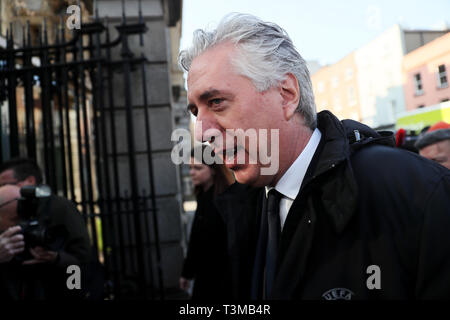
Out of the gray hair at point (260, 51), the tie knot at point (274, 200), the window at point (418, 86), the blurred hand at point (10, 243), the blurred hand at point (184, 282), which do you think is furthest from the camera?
the window at point (418, 86)

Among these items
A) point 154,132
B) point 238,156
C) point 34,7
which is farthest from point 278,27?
point 34,7

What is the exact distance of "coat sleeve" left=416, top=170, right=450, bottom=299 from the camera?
0.89m

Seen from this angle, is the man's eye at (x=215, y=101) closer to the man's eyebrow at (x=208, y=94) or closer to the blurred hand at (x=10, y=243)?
the man's eyebrow at (x=208, y=94)

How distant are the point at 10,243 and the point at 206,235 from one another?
4.85 ft

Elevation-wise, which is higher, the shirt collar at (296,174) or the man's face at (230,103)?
the man's face at (230,103)

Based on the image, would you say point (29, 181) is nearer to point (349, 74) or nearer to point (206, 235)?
point (206, 235)

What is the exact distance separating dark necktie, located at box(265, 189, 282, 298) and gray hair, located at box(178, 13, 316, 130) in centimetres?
33

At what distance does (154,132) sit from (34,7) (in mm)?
7956

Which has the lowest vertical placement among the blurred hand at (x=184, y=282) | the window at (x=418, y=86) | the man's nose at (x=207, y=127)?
the blurred hand at (x=184, y=282)

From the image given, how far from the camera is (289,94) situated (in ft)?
4.16

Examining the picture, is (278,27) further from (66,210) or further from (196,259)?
(196,259)

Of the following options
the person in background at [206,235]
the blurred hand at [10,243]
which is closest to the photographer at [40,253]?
the blurred hand at [10,243]

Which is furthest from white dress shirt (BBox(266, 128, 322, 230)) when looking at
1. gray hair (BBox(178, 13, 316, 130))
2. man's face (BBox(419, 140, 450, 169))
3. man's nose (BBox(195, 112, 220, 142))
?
man's face (BBox(419, 140, 450, 169))

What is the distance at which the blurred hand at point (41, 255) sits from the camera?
221cm
